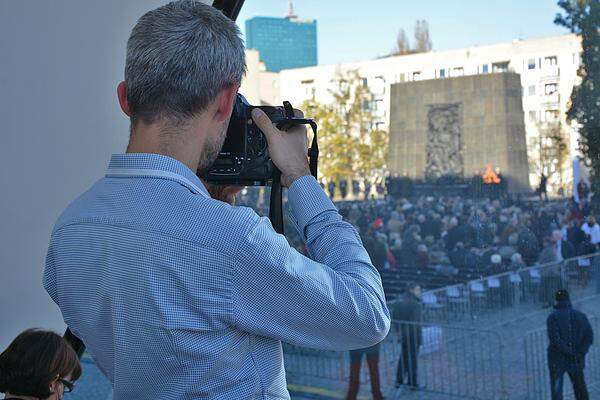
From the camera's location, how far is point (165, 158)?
0.75 meters

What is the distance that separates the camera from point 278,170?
875 mm

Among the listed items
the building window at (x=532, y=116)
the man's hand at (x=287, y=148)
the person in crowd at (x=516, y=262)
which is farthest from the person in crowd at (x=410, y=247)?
the man's hand at (x=287, y=148)

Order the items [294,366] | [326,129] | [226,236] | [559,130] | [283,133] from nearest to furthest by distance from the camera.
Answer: [226,236] < [283,133] < [559,130] < [326,129] < [294,366]

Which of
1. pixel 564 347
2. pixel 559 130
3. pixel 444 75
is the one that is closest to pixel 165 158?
pixel 559 130

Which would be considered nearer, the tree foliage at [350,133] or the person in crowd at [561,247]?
the person in crowd at [561,247]

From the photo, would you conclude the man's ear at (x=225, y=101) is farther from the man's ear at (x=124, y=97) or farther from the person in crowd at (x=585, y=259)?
the person in crowd at (x=585, y=259)

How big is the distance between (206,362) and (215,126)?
234 millimetres

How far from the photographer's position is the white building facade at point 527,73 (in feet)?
6.75

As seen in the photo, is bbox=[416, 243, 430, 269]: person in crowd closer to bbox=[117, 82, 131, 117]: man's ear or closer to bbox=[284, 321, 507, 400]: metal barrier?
bbox=[284, 321, 507, 400]: metal barrier

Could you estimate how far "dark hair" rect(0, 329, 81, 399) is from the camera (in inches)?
58.0

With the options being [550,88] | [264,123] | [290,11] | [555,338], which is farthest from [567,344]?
[264,123]

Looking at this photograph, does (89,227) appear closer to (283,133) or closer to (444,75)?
(283,133)

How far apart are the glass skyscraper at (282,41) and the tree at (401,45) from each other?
1.00 feet

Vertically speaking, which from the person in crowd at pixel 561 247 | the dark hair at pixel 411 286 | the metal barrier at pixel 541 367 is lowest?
the metal barrier at pixel 541 367
